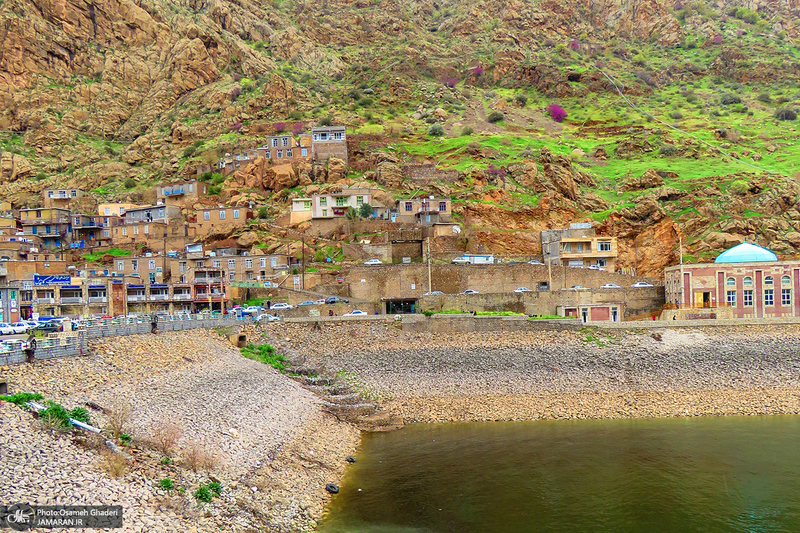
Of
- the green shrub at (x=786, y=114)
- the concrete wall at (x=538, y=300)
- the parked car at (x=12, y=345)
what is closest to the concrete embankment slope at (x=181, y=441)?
the parked car at (x=12, y=345)

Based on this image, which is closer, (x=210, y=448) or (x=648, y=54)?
(x=210, y=448)

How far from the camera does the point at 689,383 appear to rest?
39344 mm

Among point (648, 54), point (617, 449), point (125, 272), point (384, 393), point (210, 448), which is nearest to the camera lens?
point (210, 448)

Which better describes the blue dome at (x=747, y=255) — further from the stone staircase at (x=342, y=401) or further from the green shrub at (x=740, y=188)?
the stone staircase at (x=342, y=401)

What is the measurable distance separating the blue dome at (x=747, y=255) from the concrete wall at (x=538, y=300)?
7.39 metres

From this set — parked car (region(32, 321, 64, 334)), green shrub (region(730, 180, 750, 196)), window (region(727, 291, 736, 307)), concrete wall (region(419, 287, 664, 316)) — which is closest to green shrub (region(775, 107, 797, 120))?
green shrub (region(730, 180, 750, 196))

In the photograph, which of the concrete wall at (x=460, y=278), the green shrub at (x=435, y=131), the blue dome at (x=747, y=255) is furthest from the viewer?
the green shrub at (x=435, y=131)

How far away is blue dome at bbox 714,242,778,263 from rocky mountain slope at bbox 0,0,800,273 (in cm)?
770

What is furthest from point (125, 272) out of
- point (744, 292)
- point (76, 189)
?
point (744, 292)

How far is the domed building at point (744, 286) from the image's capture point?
5069 cm

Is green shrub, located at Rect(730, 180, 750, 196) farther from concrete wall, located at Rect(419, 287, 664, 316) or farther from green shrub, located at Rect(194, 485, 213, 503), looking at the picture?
green shrub, located at Rect(194, 485, 213, 503)

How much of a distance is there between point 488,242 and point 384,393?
30.1 meters

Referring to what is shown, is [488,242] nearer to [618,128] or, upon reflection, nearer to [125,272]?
[125,272]

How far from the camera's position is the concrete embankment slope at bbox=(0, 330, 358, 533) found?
51.8 feet
